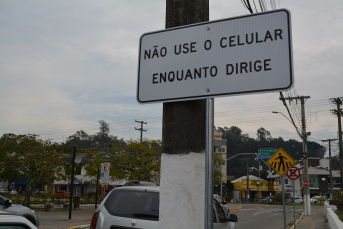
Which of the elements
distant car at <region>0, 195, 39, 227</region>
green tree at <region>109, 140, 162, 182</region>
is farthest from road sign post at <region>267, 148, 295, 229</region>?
green tree at <region>109, 140, 162, 182</region>

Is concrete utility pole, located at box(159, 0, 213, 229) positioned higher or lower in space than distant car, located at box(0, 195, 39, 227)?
higher

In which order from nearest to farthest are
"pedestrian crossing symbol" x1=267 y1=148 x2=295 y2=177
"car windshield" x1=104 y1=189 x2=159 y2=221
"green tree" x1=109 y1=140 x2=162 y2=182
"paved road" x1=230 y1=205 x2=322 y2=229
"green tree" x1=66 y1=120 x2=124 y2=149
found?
"car windshield" x1=104 y1=189 x2=159 y2=221, "pedestrian crossing symbol" x1=267 y1=148 x2=295 y2=177, "paved road" x1=230 y1=205 x2=322 y2=229, "green tree" x1=109 y1=140 x2=162 y2=182, "green tree" x1=66 y1=120 x2=124 y2=149

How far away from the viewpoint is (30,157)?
77.3 feet

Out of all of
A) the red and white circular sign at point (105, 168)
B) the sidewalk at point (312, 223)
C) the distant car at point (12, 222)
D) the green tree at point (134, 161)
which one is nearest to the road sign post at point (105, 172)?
the red and white circular sign at point (105, 168)

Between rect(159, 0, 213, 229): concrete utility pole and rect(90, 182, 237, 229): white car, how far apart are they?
349cm

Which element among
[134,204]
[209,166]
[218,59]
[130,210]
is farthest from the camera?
[134,204]

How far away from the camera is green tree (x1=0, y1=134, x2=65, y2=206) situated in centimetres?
2361

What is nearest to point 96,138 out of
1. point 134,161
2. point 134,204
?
point 134,161

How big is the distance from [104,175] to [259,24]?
1704cm

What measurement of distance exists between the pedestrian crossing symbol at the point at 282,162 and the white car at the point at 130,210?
880cm

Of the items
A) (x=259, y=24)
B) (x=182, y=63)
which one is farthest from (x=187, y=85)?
(x=259, y=24)

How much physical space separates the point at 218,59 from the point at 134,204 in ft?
14.6

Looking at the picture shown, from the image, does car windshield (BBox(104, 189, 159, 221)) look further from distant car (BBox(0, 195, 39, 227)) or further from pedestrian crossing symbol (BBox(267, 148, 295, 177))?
pedestrian crossing symbol (BBox(267, 148, 295, 177))

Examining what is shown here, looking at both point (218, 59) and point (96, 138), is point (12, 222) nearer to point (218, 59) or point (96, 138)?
point (218, 59)
